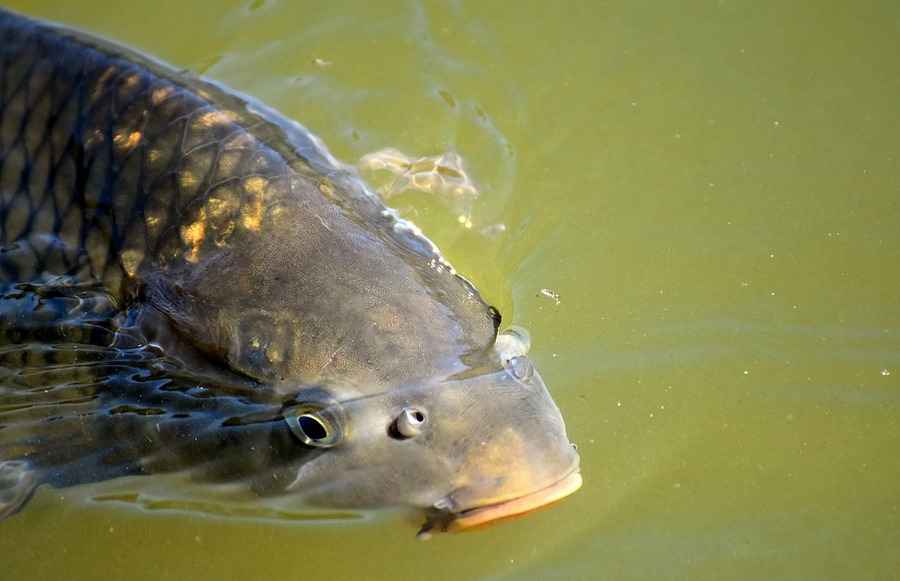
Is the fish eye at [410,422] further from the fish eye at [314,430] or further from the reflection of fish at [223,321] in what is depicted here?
the fish eye at [314,430]

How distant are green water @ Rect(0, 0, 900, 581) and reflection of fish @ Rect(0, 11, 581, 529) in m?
0.25

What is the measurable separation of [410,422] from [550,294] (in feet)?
3.62

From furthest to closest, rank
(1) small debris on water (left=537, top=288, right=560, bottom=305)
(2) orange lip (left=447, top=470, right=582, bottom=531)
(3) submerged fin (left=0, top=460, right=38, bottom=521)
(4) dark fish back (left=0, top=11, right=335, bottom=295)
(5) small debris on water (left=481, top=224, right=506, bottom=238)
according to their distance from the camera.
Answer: (5) small debris on water (left=481, top=224, right=506, bottom=238) < (1) small debris on water (left=537, top=288, right=560, bottom=305) < (4) dark fish back (left=0, top=11, right=335, bottom=295) < (3) submerged fin (left=0, top=460, right=38, bottom=521) < (2) orange lip (left=447, top=470, right=582, bottom=531)

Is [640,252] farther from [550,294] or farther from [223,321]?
[223,321]

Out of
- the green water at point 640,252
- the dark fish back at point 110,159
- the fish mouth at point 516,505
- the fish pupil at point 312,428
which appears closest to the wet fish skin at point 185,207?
the dark fish back at point 110,159

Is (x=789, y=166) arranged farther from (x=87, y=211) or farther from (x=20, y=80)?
(x=20, y=80)

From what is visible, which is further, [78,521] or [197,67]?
[197,67]

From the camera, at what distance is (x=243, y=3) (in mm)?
4754

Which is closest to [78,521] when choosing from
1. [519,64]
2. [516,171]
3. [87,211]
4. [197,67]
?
[87,211]

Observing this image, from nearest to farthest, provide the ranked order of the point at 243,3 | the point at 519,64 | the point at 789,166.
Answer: the point at 789,166 → the point at 519,64 → the point at 243,3

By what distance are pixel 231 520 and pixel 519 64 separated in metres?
2.51

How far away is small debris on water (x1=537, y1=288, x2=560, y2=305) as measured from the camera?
3.34 meters

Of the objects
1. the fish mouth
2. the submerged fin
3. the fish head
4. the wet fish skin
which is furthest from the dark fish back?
the fish mouth

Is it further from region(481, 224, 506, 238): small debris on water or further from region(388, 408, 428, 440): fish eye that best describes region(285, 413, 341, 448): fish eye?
region(481, 224, 506, 238): small debris on water
